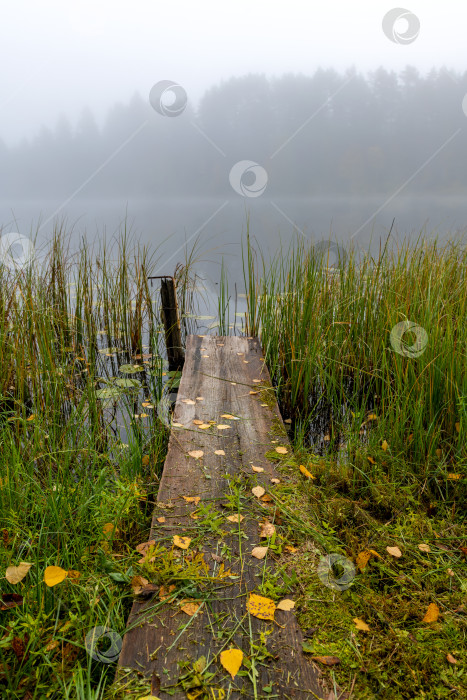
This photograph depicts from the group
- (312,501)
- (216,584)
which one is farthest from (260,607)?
(312,501)

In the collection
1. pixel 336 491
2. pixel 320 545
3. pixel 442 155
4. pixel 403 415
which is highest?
pixel 442 155

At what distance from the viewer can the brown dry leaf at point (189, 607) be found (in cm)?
109

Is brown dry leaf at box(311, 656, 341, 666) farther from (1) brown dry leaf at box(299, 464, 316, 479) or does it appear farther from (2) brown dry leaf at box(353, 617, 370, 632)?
(1) brown dry leaf at box(299, 464, 316, 479)

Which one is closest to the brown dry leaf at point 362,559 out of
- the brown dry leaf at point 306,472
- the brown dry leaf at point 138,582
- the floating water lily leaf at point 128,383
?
the brown dry leaf at point 306,472

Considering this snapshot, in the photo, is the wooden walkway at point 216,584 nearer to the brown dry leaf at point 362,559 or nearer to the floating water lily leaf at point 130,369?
the brown dry leaf at point 362,559

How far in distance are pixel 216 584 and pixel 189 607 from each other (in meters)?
0.10

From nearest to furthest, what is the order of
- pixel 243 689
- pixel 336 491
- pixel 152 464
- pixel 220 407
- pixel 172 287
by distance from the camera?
pixel 243 689 → pixel 336 491 → pixel 152 464 → pixel 220 407 → pixel 172 287

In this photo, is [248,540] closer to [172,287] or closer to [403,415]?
[403,415]

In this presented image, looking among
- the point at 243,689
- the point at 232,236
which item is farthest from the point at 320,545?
the point at 232,236

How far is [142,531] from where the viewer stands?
5.56ft

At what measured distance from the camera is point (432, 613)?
1284 millimetres

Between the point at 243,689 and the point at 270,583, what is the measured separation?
29 cm

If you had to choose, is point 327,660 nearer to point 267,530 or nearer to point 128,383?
point 267,530

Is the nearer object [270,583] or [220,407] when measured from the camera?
[270,583]
